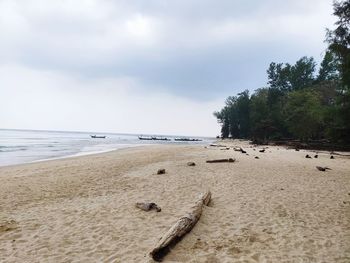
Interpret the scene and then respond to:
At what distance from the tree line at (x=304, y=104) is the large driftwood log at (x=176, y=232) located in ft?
57.5

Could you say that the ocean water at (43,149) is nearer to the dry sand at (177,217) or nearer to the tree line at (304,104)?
the dry sand at (177,217)

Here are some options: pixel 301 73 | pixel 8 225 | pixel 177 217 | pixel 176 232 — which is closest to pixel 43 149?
pixel 8 225

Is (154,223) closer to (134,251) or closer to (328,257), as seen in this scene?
(134,251)

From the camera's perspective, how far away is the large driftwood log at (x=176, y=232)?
6.02 metres

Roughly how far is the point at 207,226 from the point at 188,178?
20.8 ft

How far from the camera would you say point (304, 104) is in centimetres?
5456

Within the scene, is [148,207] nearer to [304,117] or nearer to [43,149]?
[43,149]

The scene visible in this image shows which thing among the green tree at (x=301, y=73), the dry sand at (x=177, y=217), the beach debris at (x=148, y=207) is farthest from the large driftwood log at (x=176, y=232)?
the green tree at (x=301, y=73)

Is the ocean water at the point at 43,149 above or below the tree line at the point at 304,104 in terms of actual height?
below

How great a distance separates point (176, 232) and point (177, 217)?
1522 mm

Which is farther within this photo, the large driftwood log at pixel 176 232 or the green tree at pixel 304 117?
the green tree at pixel 304 117

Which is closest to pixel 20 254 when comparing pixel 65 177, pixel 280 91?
pixel 65 177

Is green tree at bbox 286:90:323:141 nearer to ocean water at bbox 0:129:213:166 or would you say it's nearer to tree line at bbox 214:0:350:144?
tree line at bbox 214:0:350:144

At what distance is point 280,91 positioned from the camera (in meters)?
94.6
